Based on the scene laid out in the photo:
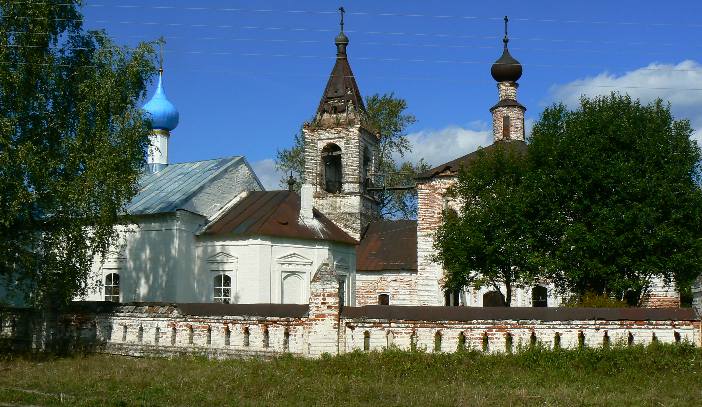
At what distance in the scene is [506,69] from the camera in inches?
1292

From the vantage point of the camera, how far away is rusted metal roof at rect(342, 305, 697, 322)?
13078 mm

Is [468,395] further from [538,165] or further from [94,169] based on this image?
[538,165]

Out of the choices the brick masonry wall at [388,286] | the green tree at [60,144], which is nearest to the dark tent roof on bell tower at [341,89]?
the brick masonry wall at [388,286]

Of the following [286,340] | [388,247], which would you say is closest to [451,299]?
[388,247]

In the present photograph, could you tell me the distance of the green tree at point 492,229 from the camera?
21625 mm

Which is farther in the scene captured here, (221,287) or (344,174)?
(344,174)

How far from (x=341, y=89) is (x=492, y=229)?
14.7 m

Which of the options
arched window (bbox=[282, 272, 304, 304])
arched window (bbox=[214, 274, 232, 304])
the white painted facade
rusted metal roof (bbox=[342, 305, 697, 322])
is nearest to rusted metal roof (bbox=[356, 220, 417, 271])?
the white painted facade

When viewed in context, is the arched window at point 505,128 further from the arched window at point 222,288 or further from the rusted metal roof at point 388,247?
the arched window at point 222,288

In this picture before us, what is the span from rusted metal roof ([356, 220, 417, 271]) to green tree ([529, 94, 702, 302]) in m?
10.3

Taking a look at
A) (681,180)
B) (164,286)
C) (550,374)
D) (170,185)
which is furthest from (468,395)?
(170,185)

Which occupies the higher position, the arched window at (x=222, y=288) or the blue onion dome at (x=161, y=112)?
the blue onion dome at (x=161, y=112)

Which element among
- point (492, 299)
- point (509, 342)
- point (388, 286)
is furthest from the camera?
point (388, 286)

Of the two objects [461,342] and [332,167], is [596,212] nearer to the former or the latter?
[461,342]
